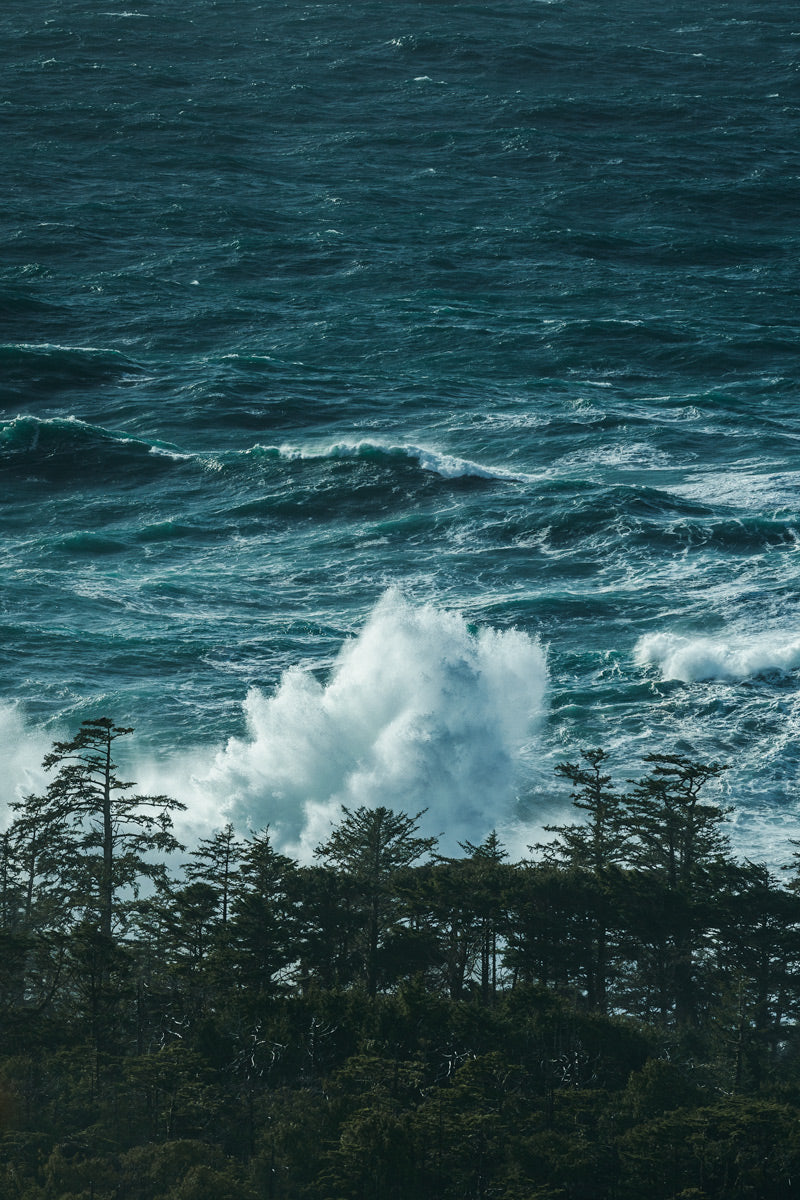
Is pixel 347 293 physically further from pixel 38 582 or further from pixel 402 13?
pixel 402 13

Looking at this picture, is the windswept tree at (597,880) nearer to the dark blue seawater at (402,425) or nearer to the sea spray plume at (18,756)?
the dark blue seawater at (402,425)

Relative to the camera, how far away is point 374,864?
38281mm

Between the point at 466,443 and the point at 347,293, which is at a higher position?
the point at 347,293

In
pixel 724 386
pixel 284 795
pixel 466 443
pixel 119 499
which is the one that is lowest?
pixel 284 795

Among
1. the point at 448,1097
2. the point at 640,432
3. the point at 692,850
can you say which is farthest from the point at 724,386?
the point at 448,1097

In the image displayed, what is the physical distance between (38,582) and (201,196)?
7561 centimetres

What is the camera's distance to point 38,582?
69.9 m

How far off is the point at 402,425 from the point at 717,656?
3298 centimetres

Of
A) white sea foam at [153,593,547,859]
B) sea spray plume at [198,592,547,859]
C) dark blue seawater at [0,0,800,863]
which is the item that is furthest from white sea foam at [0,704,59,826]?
sea spray plume at [198,592,547,859]

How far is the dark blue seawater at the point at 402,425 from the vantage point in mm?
58188

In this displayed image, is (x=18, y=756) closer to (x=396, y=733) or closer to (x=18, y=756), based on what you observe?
(x=18, y=756)

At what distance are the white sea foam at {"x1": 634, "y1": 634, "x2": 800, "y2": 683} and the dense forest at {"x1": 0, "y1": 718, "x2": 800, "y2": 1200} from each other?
20.6 m

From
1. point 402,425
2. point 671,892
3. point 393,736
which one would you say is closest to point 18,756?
point 393,736

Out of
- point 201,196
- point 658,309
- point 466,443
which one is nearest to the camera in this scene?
point 466,443
